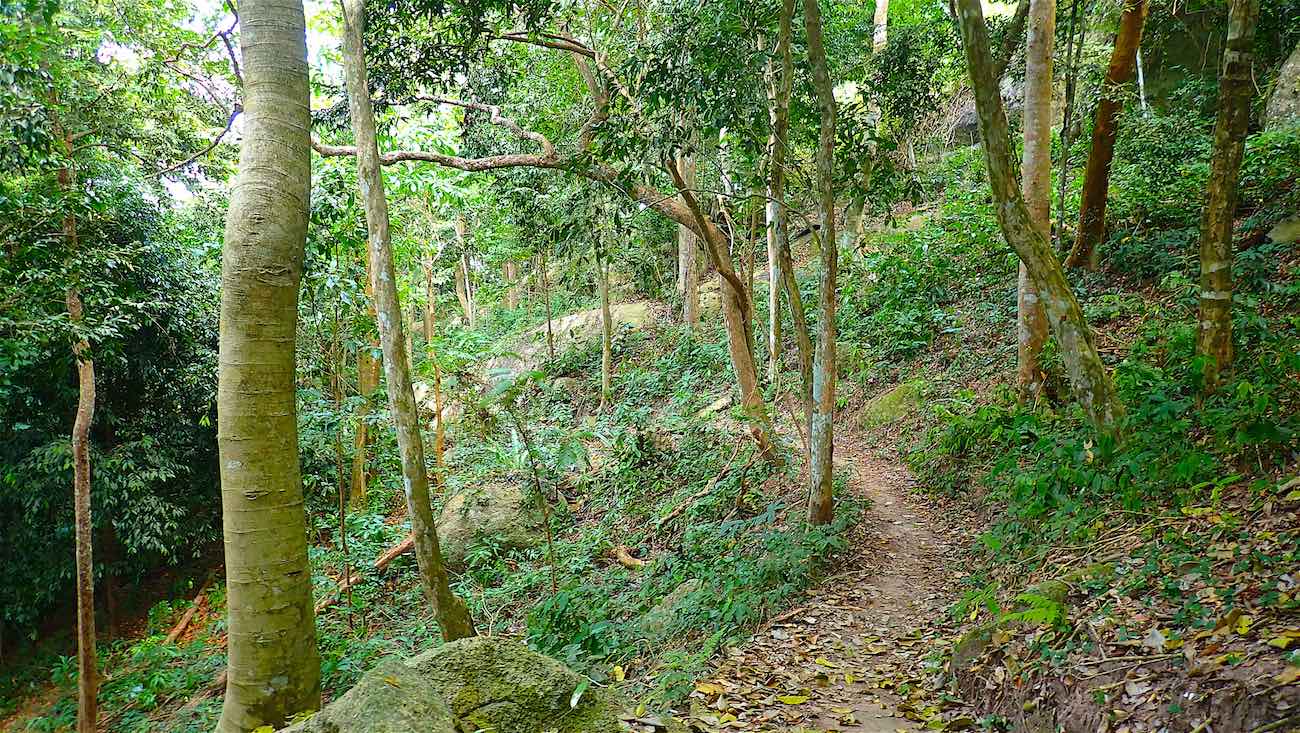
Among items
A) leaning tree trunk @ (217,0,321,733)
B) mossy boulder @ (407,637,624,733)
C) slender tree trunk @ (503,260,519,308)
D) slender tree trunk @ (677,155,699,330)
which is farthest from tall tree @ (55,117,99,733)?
slender tree trunk @ (503,260,519,308)

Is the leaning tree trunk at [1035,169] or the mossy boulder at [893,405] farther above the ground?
the leaning tree trunk at [1035,169]

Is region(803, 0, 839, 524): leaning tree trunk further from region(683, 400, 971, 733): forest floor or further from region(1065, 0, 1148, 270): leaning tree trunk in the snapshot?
region(1065, 0, 1148, 270): leaning tree trunk

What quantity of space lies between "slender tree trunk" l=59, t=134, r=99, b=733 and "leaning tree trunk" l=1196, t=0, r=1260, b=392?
11839 millimetres

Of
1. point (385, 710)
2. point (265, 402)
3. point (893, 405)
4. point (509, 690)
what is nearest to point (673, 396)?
point (893, 405)

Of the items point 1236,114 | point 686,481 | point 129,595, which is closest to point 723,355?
point 686,481

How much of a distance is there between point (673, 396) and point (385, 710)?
557 inches

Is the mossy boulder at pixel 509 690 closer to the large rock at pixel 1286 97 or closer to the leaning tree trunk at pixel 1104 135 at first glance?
the leaning tree trunk at pixel 1104 135

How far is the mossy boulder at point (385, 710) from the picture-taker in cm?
202

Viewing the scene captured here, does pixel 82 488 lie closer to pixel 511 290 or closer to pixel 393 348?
pixel 393 348

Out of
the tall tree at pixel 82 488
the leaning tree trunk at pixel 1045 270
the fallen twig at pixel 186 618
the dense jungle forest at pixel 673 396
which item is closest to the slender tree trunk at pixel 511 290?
the dense jungle forest at pixel 673 396

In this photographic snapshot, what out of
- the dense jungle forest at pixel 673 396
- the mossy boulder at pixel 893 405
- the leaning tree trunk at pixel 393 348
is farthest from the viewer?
the mossy boulder at pixel 893 405

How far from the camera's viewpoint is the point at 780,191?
7.36 meters

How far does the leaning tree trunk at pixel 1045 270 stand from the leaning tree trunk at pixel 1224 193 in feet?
2.34

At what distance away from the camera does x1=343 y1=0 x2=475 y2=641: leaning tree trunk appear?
5754 millimetres
